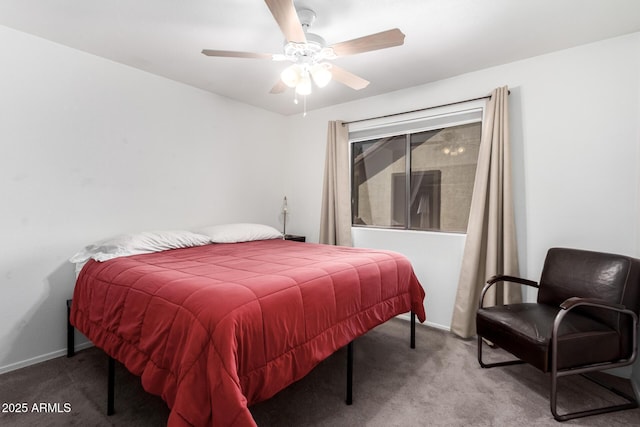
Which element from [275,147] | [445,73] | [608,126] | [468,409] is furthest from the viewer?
[275,147]

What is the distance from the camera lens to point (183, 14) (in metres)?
2.09

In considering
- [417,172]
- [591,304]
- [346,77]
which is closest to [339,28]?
[346,77]

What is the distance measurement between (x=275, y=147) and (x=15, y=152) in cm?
271

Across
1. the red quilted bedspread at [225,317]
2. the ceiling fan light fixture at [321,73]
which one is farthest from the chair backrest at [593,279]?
the ceiling fan light fixture at [321,73]

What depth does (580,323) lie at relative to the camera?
1.99m

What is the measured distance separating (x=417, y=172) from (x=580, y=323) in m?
2.02

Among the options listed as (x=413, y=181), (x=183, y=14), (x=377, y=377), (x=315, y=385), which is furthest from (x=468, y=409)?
(x=183, y=14)

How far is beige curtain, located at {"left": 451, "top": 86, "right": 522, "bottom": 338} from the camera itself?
2723 mm

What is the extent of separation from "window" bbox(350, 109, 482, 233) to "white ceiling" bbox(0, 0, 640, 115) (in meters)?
0.61

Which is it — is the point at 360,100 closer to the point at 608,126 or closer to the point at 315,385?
the point at 608,126

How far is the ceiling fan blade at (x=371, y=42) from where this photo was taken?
5.83 ft

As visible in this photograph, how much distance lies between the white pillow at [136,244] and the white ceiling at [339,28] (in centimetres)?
155

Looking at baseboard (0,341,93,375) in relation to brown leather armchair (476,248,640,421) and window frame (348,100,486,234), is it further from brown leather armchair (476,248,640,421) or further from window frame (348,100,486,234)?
brown leather armchair (476,248,640,421)

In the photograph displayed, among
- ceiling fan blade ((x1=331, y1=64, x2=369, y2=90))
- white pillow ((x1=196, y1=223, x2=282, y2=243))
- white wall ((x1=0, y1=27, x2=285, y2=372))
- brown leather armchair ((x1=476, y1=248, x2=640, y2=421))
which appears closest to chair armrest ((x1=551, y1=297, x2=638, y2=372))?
brown leather armchair ((x1=476, y1=248, x2=640, y2=421))
